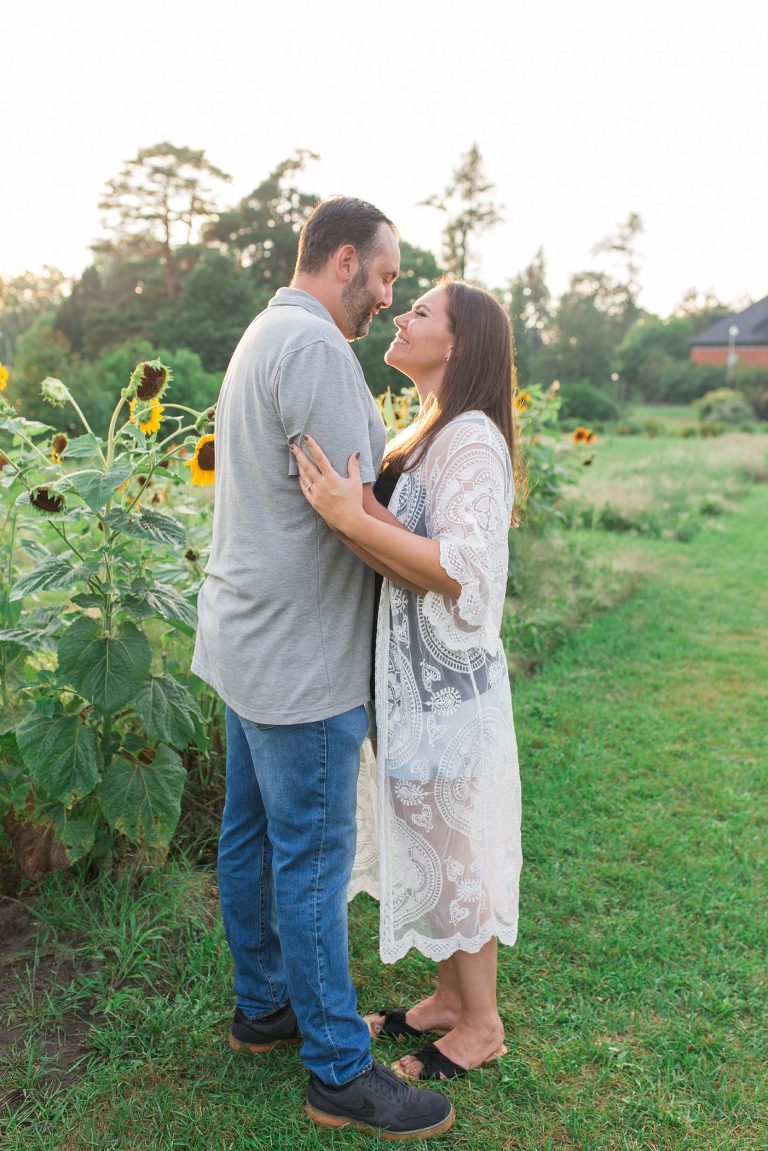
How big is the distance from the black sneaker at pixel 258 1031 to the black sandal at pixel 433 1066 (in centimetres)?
30

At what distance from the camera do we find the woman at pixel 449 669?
2104mm

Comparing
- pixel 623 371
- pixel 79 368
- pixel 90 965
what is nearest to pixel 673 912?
pixel 90 965

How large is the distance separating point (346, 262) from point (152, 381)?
0.74 metres

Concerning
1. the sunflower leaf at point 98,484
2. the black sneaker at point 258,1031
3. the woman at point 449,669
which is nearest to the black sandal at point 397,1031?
the woman at point 449,669

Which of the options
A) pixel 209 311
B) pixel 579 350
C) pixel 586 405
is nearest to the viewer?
pixel 209 311

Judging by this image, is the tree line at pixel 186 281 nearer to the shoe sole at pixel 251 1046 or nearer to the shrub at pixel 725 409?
the shrub at pixel 725 409

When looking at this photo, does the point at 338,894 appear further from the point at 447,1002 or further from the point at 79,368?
the point at 79,368

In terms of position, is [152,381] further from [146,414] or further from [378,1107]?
[378,1107]

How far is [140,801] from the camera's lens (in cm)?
258

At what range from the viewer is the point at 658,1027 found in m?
2.61

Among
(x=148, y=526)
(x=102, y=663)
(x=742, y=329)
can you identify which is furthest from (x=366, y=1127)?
(x=742, y=329)

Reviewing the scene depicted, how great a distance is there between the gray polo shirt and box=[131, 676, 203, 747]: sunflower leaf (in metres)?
0.51

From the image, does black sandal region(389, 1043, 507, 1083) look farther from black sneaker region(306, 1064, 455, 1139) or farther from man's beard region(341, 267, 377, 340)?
man's beard region(341, 267, 377, 340)

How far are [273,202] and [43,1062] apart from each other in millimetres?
28951
